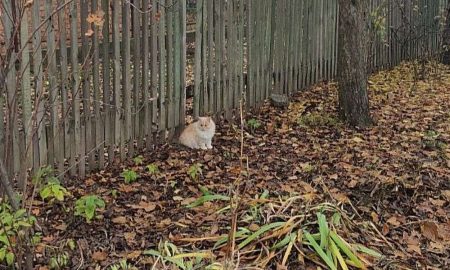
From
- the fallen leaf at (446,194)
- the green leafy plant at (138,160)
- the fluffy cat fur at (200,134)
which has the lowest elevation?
the fallen leaf at (446,194)

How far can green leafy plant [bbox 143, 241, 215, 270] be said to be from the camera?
11.2 feet

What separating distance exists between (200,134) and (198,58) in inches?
36.1

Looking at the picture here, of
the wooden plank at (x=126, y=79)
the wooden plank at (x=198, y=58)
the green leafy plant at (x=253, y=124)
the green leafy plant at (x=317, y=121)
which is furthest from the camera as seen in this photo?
the green leafy plant at (x=317, y=121)

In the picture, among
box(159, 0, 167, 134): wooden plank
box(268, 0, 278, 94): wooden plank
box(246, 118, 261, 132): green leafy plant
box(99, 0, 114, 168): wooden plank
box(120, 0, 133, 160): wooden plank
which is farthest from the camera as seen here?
box(268, 0, 278, 94): wooden plank

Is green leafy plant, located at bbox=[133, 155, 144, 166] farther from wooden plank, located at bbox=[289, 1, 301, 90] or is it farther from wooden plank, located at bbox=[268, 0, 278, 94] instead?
wooden plank, located at bbox=[289, 1, 301, 90]

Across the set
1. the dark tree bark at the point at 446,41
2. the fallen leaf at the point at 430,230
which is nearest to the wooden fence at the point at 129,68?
the fallen leaf at the point at 430,230

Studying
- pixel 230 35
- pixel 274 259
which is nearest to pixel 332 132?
pixel 230 35

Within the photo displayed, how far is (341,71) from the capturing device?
22.8ft

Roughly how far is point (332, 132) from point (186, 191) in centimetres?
236

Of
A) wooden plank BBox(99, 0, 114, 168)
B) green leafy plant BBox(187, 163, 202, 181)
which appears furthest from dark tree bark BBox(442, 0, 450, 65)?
wooden plank BBox(99, 0, 114, 168)

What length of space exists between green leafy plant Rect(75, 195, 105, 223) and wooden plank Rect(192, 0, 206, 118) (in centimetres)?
242

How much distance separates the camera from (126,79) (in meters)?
5.55

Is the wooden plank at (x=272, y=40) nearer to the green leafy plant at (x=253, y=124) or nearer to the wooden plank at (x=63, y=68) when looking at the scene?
the green leafy plant at (x=253, y=124)

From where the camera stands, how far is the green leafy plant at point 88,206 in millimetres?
4117
